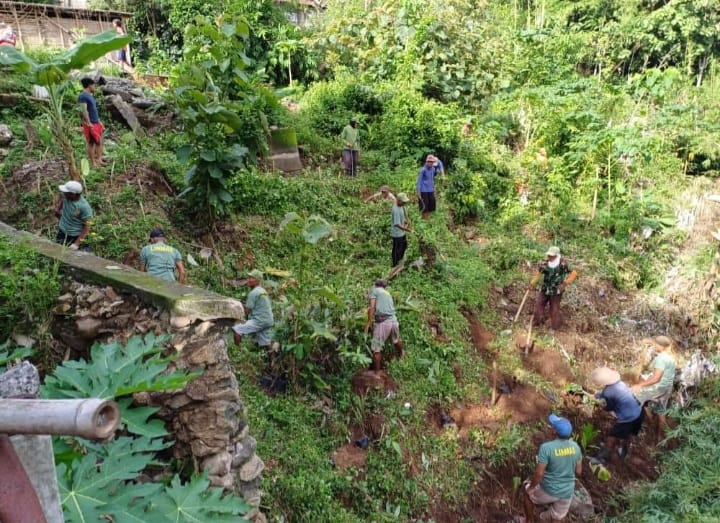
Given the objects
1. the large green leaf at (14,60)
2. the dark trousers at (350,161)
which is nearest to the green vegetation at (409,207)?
the dark trousers at (350,161)

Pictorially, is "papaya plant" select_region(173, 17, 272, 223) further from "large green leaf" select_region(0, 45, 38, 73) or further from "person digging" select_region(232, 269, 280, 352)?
"person digging" select_region(232, 269, 280, 352)

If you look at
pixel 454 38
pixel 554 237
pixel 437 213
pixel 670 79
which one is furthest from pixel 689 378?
pixel 454 38

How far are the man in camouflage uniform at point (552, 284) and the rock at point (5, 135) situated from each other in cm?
771

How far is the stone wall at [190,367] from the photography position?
119 inches

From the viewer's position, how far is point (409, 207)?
9.64 m

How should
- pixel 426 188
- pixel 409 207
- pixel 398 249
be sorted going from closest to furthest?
pixel 398 249 → pixel 426 188 → pixel 409 207

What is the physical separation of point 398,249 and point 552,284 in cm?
225

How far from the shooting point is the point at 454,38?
45.5 feet

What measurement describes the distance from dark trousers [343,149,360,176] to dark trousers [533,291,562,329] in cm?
442

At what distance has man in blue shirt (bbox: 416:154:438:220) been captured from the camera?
8.99m

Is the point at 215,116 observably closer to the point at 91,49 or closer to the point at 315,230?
the point at 91,49

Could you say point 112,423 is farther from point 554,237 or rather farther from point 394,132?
point 394,132

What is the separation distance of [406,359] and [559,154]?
733cm

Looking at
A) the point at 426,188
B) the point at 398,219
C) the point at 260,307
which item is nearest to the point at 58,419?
the point at 260,307
